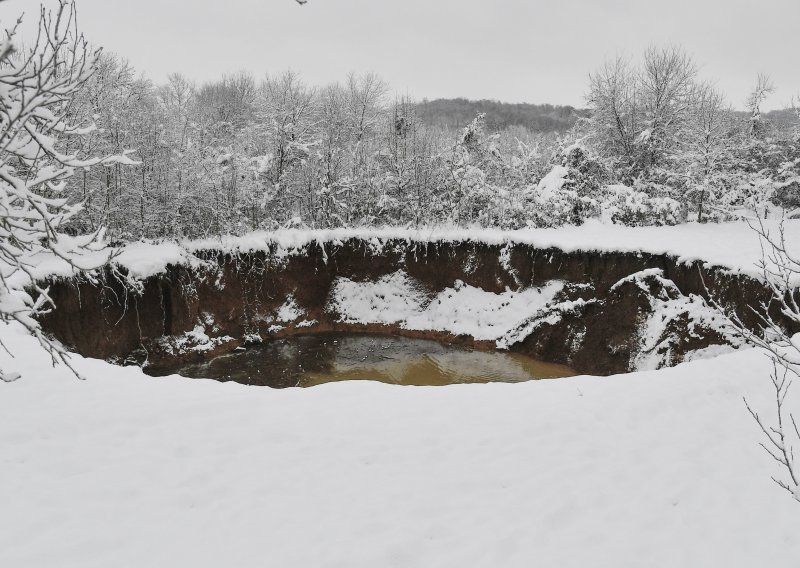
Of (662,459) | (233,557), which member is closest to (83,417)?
(233,557)

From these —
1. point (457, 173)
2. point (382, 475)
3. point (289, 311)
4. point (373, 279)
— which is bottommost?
point (289, 311)

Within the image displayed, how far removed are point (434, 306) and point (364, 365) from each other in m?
3.76

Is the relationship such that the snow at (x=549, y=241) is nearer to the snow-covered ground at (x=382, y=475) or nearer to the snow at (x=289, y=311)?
the snow at (x=289, y=311)

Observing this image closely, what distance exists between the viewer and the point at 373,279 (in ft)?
52.1

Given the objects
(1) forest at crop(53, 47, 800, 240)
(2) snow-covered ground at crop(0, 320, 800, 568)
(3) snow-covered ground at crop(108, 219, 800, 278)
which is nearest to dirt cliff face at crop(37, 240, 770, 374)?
(3) snow-covered ground at crop(108, 219, 800, 278)

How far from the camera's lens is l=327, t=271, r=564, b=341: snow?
46.1ft

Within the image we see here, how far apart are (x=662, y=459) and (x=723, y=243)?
32.9 ft

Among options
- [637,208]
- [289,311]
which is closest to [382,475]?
[289,311]

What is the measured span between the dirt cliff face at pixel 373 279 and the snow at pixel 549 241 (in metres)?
0.23

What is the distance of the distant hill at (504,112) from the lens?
69000 mm

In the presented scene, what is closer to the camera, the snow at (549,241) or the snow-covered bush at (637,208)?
the snow at (549,241)

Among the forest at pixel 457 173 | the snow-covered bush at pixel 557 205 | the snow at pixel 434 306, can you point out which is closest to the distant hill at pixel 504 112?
the forest at pixel 457 173

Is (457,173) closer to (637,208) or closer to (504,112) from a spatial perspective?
(637,208)

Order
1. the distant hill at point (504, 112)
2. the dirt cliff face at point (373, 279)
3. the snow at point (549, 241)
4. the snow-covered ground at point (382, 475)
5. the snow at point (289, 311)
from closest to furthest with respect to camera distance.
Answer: the snow-covered ground at point (382, 475)
the dirt cliff face at point (373, 279)
the snow at point (549, 241)
the snow at point (289, 311)
the distant hill at point (504, 112)
